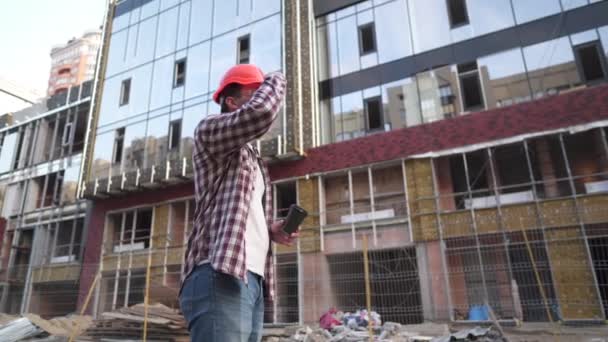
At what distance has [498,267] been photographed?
12.4 meters

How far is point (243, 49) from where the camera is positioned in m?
19.1

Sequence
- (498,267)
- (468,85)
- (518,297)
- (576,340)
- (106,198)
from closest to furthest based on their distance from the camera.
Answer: (576,340) → (518,297) → (498,267) → (468,85) → (106,198)

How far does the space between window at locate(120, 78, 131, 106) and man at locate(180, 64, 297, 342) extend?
21992 millimetres

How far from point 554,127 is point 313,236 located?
8565mm

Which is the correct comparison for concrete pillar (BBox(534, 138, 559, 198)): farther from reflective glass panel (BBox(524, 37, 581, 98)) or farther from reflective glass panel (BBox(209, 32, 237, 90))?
reflective glass panel (BBox(209, 32, 237, 90))

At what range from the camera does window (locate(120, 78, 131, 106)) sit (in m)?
22.0

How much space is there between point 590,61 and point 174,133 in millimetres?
Result: 16166

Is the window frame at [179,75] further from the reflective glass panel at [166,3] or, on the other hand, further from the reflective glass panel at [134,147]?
the reflective glass panel at [166,3]

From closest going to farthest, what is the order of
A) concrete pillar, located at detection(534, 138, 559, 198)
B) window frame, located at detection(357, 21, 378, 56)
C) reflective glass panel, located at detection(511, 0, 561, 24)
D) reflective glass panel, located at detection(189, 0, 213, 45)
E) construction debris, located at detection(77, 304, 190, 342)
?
construction debris, located at detection(77, 304, 190, 342)
concrete pillar, located at detection(534, 138, 559, 198)
reflective glass panel, located at detection(511, 0, 561, 24)
window frame, located at detection(357, 21, 378, 56)
reflective glass panel, located at detection(189, 0, 213, 45)

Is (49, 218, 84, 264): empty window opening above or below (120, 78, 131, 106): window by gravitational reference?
below

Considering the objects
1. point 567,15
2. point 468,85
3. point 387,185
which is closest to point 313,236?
point 387,185

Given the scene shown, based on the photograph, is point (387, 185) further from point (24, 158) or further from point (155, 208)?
point (24, 158)

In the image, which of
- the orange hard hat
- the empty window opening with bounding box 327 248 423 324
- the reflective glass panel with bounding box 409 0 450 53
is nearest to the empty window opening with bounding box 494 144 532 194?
the empty window opening with bounding box 327 248 423 324

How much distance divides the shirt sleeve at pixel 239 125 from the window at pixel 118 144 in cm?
2061
